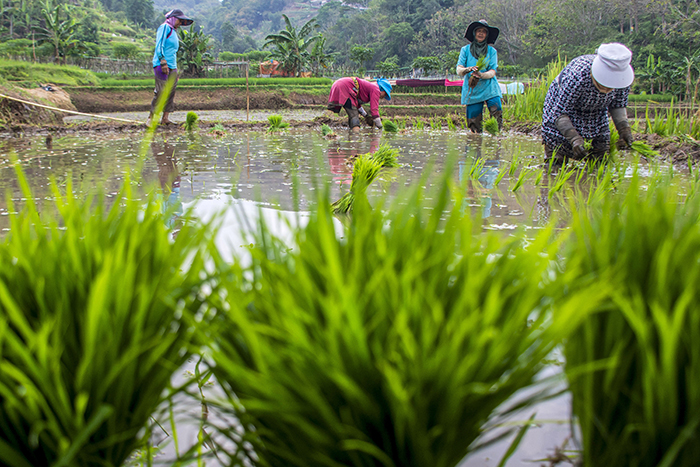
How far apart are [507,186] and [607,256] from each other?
3153mm

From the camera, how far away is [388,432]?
28.7 inches

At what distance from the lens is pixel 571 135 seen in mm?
3898

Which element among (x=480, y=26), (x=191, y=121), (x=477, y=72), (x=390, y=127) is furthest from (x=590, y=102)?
(x=191, y=121)

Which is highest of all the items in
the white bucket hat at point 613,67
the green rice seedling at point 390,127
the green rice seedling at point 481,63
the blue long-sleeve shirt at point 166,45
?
the blue long-sleeve shirt at point 166,45

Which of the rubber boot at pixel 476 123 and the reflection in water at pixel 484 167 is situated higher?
the rubber boot at pixel 476 123

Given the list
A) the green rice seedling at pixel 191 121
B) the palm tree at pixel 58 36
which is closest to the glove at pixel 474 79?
Result: the green rice seedling at pixel 191 121

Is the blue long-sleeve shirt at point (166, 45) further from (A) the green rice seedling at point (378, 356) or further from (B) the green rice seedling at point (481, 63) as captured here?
(A) the green rice seedling at point (378, 356)

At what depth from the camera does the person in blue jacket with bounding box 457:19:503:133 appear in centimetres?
716

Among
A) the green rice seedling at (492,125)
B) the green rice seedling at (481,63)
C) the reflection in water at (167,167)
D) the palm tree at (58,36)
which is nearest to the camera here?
the reflection in water at (167,167)

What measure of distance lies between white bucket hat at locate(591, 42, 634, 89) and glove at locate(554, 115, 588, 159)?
0.46m

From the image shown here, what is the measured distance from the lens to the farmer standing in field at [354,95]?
347 inches

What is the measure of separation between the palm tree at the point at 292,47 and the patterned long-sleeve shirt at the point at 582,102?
28.0m

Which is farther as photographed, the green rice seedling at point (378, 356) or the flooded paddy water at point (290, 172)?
the flooded paddy water at point (290, 172)

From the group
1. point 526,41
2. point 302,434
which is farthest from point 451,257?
point 526,41
